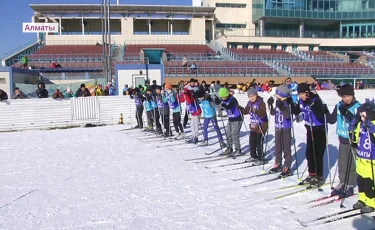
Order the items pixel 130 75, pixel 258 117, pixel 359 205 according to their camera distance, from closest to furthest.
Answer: pixel 359 205 < pixel 258 117 < pixel 130 75

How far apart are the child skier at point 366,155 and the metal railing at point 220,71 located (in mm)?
25329

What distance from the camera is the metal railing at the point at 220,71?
98.6 feet

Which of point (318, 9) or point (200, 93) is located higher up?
point (318, 9)

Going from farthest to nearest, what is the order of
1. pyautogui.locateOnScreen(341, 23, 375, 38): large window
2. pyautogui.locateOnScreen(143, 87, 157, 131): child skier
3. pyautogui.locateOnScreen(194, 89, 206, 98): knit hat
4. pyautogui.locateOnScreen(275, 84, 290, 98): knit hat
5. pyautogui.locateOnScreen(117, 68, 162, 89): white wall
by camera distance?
pyautogui.locateOnScreen(341, 23, 375, 38): large window, pyautogui.locateOnScreen(117, 68, 162, 89): white wall, pyautogui.locateOnScreen(143, 87, 157, 131): child skier, pyautogui.locateOnScreen(194, 89, 206, 98): knit hat, pyautogui.locateOnScreen(275, 84, 290, 98): knit hat

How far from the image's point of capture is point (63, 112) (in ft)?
51.8

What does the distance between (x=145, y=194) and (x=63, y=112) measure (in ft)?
36.7

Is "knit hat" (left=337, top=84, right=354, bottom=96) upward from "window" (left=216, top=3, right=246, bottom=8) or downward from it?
downward

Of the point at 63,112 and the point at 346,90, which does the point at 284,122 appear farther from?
the point at 63,112

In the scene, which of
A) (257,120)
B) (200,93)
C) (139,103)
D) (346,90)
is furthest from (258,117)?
(139,103)

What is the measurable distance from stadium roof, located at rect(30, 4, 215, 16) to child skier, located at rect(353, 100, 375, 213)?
1730 inches

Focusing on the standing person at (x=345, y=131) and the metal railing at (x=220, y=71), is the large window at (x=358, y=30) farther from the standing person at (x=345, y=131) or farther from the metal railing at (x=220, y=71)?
the standing person at (x=345, y=131)

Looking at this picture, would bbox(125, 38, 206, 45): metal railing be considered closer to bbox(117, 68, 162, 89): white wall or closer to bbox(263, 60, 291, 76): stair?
bbox(263, 60, 291, 76): stair

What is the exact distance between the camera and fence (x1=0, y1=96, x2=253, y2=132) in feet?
49.1

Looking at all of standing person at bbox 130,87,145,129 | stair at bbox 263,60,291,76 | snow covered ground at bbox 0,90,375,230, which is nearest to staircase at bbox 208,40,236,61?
stair at bbox 263,60,291,76
